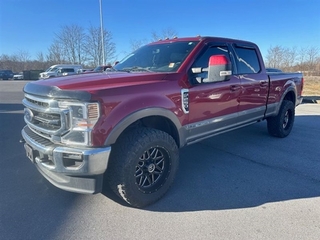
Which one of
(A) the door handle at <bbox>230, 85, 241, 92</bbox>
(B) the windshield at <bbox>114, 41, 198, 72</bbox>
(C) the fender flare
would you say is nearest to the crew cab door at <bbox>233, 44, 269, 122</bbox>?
(A) the door handle at <bbox>230, 85, 241, 92</bbox>

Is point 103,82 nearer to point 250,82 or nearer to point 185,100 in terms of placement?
point 185,100

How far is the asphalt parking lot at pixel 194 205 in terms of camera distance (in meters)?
2.21

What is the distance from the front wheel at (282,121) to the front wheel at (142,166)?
11.1 ft

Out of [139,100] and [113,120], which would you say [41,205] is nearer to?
[113,120]

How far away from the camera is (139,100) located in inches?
95.0

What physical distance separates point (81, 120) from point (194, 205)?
162cm

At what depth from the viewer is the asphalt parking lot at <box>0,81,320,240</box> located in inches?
86.8

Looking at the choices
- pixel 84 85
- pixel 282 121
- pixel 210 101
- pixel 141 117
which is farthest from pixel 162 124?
pixel 282 121

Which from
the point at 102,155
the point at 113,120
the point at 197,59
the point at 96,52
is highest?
the point at 96,52

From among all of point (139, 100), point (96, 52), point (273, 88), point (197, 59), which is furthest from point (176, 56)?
point (96, 52)

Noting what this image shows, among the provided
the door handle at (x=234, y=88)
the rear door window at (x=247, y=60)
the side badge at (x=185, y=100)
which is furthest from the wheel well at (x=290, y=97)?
the side badge at (x=185, y=100)

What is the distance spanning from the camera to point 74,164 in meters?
2.19

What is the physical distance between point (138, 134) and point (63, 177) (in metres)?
0.89

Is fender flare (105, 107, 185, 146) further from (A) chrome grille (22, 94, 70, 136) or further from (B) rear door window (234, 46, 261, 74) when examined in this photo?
(B) rear door window (234, 46, 261, 74)
